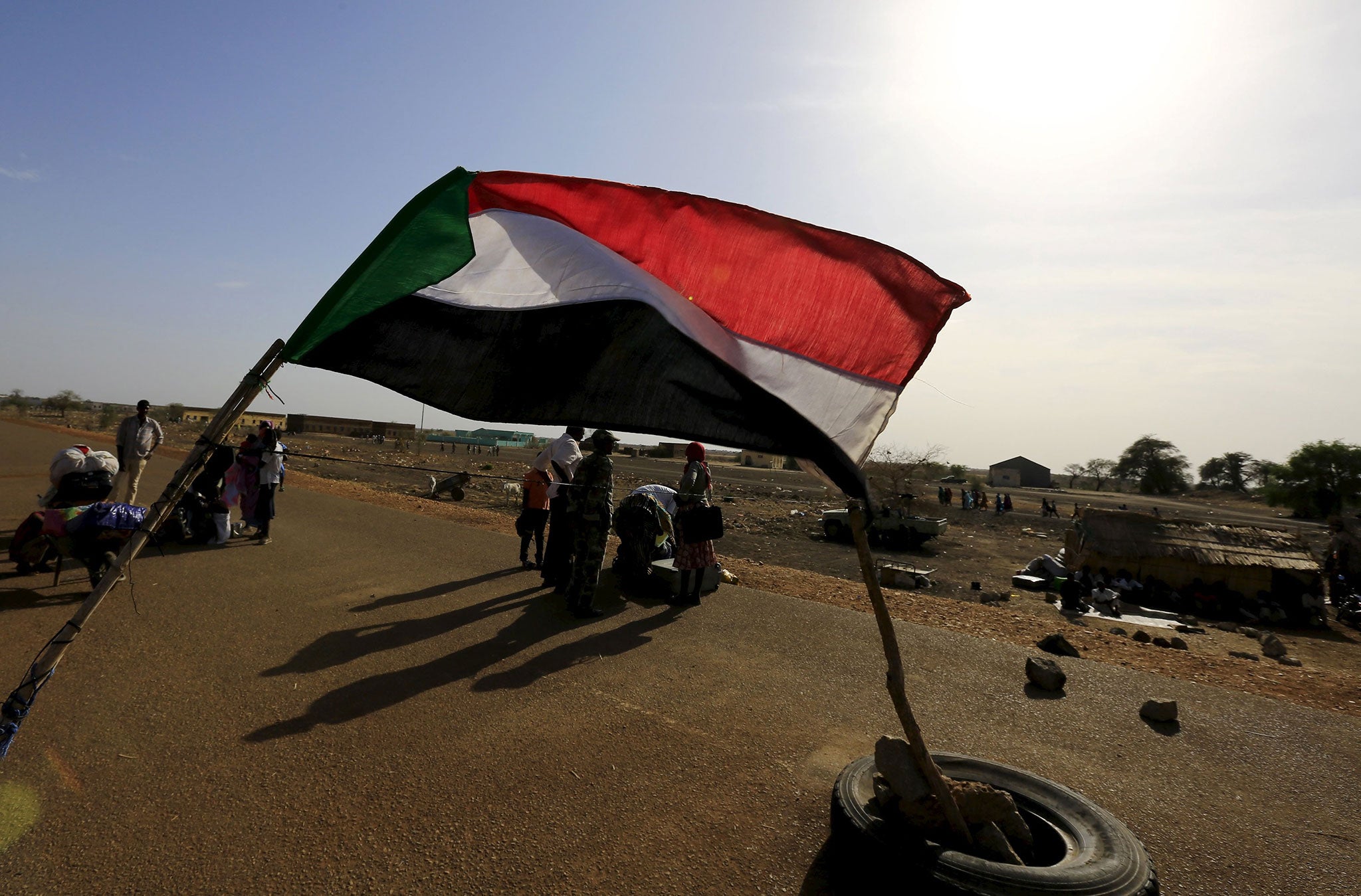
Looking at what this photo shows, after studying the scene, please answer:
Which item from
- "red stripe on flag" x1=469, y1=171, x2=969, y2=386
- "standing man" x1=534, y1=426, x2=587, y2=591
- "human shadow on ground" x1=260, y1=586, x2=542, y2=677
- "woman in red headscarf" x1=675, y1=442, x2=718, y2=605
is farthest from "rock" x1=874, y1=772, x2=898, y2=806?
"standing man" x1=534, y1=426, x2=587, y2=591

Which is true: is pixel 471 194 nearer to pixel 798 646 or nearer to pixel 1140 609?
pixel 798 646

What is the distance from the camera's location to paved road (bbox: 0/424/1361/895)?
2.95m

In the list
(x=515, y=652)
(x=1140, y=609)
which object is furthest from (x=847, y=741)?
(x=1140, y=609)

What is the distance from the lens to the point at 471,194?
319 cm

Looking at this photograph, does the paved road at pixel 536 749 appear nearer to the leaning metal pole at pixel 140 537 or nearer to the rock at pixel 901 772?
the rock at pixel 901 772

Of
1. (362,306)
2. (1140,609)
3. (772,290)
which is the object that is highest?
(772,290)

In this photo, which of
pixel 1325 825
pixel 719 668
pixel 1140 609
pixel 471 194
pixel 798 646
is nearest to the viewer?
pixel 471 194

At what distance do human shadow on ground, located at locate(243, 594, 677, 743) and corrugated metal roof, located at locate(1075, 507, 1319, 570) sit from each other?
538 inches

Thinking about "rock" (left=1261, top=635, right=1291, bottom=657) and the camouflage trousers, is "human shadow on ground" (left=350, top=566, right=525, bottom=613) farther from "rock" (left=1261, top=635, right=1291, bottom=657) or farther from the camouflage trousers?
"rock" (left=1261, top=635, right=1291, bottom=657)

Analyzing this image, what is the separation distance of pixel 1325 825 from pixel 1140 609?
1198 cm

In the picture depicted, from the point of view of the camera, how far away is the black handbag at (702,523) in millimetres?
6723

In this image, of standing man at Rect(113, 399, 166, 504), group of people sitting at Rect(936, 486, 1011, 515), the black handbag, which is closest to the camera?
the black handbag

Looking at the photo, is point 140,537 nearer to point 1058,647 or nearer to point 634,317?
point 634,317

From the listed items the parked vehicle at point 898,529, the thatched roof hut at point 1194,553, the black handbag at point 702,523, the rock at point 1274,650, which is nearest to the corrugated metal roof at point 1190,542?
the thatched roof hut at point 1194,553
